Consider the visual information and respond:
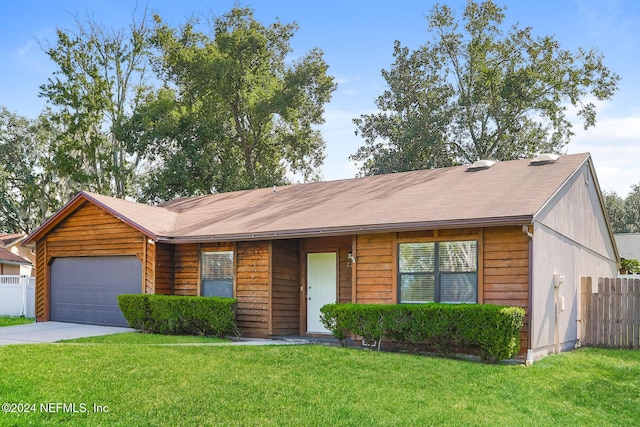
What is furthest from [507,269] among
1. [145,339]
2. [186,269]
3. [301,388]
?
[186,269]

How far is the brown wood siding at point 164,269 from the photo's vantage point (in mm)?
15867

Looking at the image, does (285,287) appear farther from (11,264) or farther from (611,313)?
(11,264)

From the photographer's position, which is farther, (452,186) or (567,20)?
(567,20)

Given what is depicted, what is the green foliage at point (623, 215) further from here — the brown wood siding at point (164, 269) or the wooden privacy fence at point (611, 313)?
the brown wood siding at point (164, 269)

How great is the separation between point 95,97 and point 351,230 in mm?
24233

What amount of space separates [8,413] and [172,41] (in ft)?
90.0

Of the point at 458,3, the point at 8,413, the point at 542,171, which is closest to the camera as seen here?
the point at 8,413

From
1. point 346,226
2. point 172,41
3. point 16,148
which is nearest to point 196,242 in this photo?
point 346,226

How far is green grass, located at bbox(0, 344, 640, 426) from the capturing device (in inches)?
294

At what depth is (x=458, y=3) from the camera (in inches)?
1198

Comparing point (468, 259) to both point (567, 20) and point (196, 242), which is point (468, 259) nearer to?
point (196, 242)

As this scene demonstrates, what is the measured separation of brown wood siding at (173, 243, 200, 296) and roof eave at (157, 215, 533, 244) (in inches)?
24.2

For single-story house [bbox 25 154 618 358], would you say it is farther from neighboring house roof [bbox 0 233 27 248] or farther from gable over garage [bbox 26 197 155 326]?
neighboring house roof [bbox 0 233 27 248]

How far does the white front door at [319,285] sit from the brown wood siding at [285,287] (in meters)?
0.30
